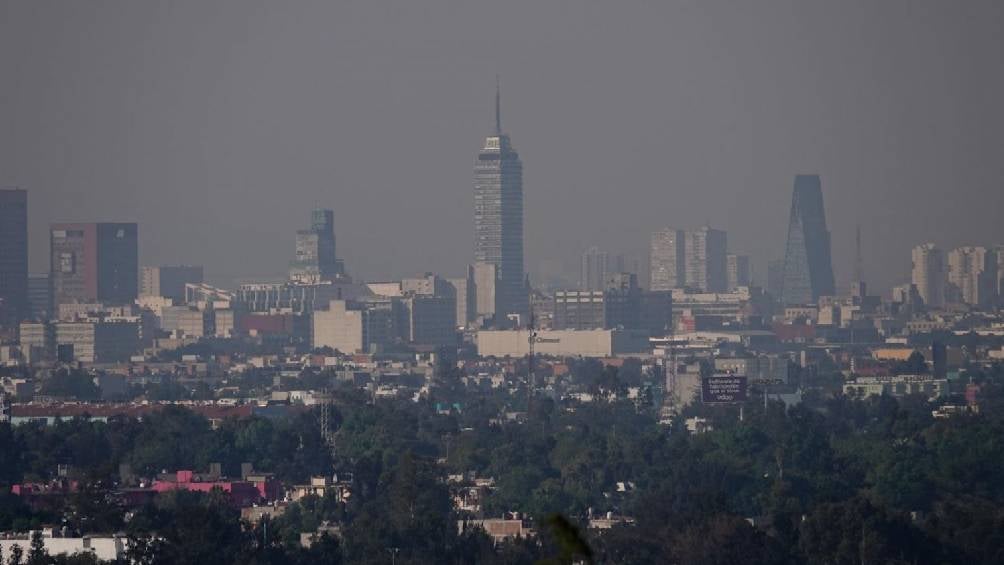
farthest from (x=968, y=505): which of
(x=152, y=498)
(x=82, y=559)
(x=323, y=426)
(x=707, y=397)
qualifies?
(x=707, y=397)

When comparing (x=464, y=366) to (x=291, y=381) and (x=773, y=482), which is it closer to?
(x=291, y=381)

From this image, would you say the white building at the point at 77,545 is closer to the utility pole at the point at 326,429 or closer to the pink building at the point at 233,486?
the pink building at the point at 233,486

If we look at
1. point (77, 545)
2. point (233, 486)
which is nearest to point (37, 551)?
point (77, 545)

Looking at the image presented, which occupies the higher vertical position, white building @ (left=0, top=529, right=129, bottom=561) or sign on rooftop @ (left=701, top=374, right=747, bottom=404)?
sign on rooftop @ (left=701, top=374, right=747, bottom=404)

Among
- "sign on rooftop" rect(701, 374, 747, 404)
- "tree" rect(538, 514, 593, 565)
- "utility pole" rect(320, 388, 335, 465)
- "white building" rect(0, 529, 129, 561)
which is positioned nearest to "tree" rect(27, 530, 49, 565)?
"white building" rect(0, 529, 129, 561)

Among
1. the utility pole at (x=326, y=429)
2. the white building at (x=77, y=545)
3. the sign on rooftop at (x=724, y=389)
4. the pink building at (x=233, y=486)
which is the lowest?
the white building at (x=77, y=545)

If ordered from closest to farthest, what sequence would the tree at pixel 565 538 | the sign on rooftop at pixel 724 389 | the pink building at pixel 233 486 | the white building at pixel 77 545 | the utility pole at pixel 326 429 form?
the tree at pixel 565 538
the white building at pixel 77 545
the pink building at pixel 233 486
the utility pole at pixel 326 429
the sign on rooftop at pixel 724 389

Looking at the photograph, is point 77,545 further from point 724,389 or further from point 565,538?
point 724,389

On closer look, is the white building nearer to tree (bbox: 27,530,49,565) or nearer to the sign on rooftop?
tree (bbox: 27,530,49,565)

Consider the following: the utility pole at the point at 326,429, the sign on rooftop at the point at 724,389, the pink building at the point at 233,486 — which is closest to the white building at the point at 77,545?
the pink building at the point at 233,486
